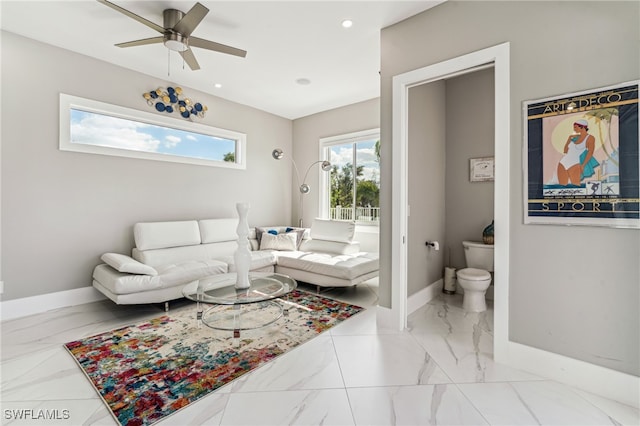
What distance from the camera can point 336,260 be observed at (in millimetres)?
3840

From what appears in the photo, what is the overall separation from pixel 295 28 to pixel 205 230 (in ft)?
9.46

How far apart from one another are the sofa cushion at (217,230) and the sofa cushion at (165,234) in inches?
4.1

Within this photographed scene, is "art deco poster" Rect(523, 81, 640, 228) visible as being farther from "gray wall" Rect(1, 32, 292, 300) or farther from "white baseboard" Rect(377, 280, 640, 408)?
"gray wall" Rect(1, 32, 292, 300)

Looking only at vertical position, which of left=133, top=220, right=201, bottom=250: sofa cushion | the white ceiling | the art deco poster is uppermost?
the white ceiling

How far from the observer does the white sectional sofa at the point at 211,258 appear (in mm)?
2992

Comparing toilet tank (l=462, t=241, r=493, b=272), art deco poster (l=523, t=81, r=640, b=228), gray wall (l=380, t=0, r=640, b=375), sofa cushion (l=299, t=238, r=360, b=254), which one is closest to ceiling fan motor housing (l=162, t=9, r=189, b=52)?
gray wall (l=380, t=0, r=640, b=375)

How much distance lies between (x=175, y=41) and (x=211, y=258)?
8.54 ft

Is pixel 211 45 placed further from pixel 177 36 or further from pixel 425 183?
pixel 425 183

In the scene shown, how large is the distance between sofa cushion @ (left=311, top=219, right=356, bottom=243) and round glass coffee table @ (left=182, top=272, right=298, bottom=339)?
1455 mm

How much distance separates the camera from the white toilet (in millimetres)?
3104

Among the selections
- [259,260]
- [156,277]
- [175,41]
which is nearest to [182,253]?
[156,277]

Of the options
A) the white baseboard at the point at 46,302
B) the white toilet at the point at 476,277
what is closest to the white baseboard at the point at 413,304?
the white toilet at the point at 476,277

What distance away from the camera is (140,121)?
396 cm

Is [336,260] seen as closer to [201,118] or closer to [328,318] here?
[328,318]
